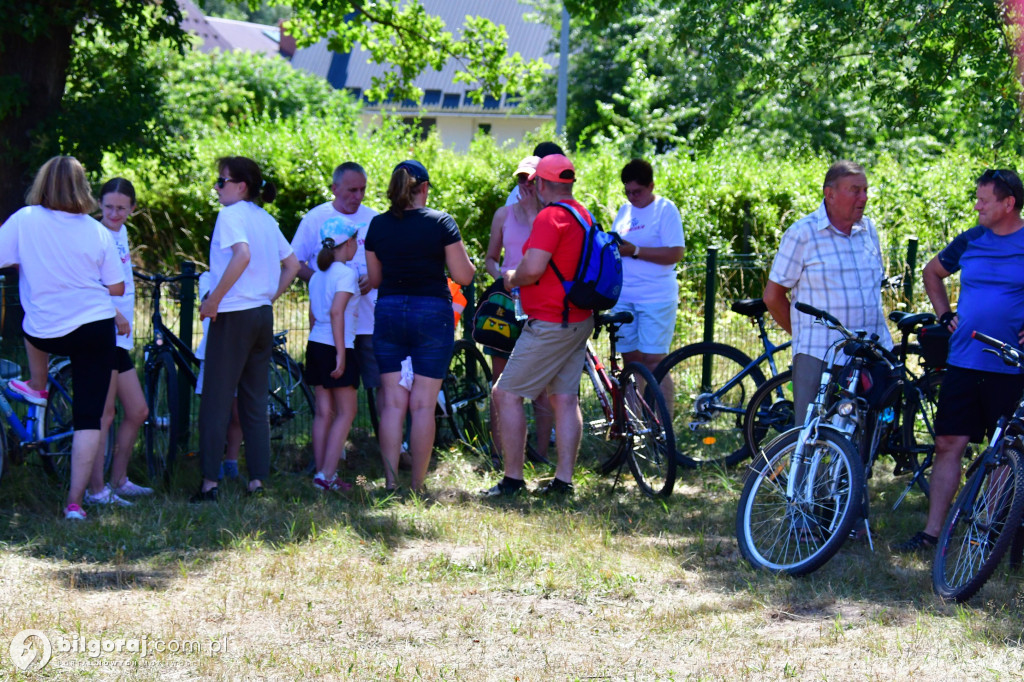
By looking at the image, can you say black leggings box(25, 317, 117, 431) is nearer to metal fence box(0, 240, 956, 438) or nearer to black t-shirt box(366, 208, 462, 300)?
metal fence box(0, 240, 956, 438)

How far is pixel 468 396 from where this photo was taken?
797cm

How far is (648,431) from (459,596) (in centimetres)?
207

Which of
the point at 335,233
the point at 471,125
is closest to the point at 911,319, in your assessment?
the point at 335,233

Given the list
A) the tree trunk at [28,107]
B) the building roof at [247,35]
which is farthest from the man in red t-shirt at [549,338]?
the building roof at [247,35]

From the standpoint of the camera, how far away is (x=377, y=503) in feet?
21.3

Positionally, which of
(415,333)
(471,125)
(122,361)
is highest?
(471,125)

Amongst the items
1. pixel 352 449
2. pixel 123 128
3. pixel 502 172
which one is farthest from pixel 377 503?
pixel 502 172

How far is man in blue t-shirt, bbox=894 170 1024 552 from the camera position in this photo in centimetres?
542

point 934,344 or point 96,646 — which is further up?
point 934,344

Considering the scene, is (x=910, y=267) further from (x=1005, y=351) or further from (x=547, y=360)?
(x=1005, y=351)

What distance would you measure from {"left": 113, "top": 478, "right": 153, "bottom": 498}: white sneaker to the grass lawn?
0.32ft

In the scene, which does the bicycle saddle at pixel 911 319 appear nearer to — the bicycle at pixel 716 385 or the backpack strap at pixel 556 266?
the bicycle at pixel 716 385

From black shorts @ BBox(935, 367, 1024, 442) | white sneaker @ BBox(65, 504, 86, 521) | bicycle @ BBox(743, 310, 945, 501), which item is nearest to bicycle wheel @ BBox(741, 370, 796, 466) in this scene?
bicycle @ BBox(743, 310, 945, 501)

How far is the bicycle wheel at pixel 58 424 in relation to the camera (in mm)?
6617
